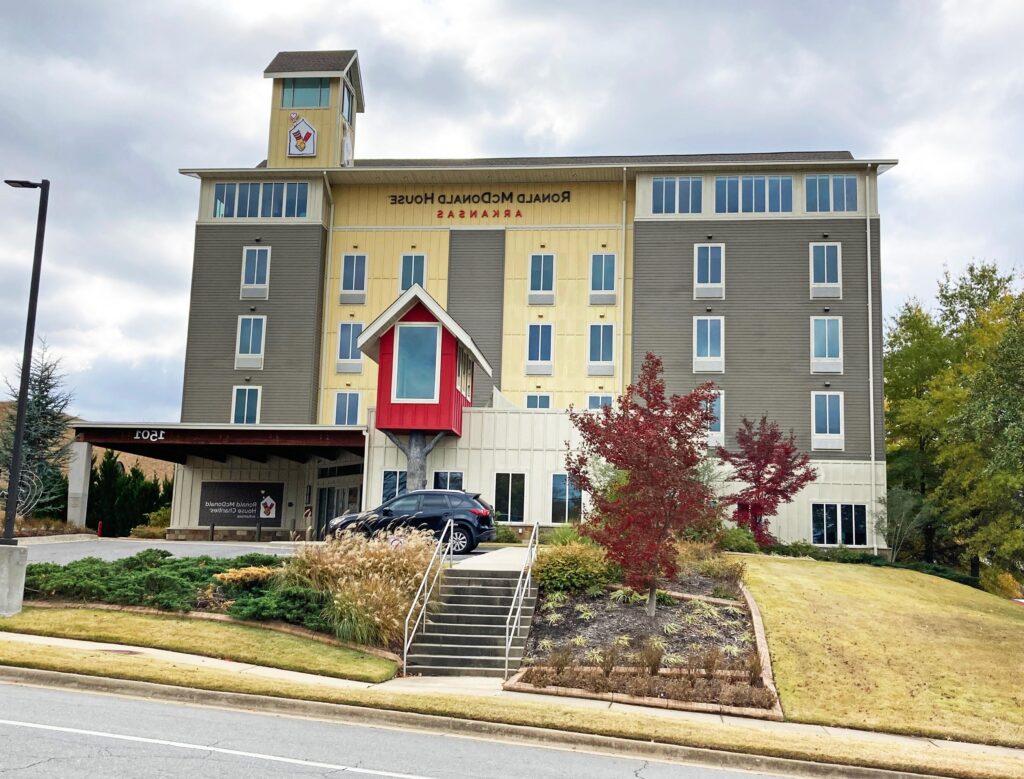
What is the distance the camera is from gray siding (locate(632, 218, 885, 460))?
41.2 m

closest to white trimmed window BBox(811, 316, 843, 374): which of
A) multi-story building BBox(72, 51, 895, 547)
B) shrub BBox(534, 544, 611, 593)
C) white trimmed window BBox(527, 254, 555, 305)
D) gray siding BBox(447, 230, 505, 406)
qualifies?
multi-story building BBox(72, 51, 895, 547)

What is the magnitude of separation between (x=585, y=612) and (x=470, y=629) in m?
2.17

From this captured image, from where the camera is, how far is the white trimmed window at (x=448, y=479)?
108 feet

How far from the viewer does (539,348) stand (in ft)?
144

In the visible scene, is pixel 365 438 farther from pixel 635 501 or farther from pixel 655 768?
pixel 655 768

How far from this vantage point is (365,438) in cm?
3328

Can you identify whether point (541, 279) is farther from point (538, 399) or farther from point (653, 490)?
point (653, 490)

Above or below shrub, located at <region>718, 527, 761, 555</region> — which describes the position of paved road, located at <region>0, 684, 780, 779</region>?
below

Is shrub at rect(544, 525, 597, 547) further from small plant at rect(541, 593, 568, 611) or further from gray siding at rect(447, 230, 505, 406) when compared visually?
gray siding at rect(447, 230, 505, 406)

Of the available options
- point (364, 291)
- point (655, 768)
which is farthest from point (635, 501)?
point (364, 291)

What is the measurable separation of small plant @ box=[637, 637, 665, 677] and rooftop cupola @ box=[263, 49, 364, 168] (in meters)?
35.8

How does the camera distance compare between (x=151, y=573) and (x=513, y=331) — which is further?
(x=513, y=331)

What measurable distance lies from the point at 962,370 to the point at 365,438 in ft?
80.5

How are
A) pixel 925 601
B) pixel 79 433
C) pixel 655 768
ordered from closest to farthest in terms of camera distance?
pixel 655 768 → pixel 925 601 → pixel 79 433
